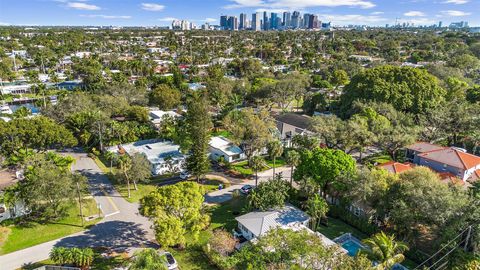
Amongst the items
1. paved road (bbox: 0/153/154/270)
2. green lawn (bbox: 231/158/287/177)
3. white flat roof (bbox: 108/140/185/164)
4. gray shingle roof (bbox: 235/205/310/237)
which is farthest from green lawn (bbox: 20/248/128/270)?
green lawn (bbox: 231/158/287/177)

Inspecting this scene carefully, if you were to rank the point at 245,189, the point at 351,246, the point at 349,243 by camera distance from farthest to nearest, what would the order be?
1. the point at 245,189
2. the point at 349,243
3. the point at 351,246

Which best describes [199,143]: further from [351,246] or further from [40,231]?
[351,246]

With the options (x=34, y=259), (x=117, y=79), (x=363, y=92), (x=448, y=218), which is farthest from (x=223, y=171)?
(x=117, y=79)

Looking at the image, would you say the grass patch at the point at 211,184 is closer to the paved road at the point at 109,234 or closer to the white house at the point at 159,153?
the white house at the point at 159,153

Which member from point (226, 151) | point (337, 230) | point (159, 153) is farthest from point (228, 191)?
point (337, 230)

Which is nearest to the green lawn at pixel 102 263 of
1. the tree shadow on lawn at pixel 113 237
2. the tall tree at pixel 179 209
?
the tree shadow on lawn at pixel 113 237

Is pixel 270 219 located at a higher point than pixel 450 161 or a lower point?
lower
